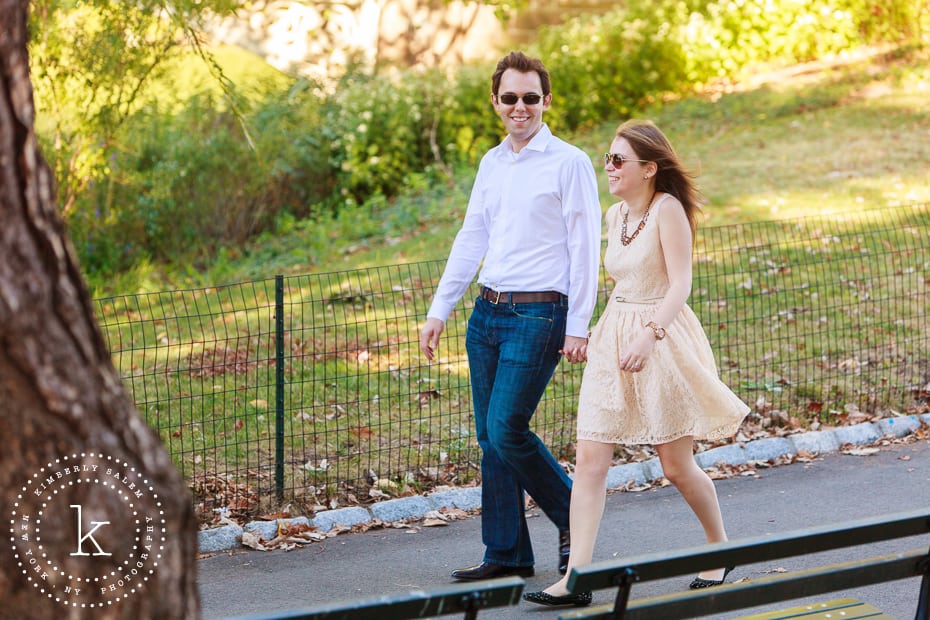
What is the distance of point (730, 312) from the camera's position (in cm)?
977

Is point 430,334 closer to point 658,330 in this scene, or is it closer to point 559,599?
point 658,330

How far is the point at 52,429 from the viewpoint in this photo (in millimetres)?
2441

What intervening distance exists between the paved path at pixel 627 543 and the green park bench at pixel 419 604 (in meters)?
1.93

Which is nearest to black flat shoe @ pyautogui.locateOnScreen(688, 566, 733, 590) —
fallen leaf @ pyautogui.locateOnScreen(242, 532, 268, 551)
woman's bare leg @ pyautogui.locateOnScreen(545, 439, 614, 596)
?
woman's bare leg @ pyautogui.locateOnScreen(545, 439, 614, 596)

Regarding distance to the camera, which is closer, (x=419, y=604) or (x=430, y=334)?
(x=419, y=604)

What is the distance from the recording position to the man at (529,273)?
490 cm

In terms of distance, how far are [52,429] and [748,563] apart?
75.2 inches

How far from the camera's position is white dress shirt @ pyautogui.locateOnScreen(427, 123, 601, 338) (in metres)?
4.88

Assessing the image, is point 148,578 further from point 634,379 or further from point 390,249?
point 390,249

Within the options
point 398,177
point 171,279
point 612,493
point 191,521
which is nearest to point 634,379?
point 612,493

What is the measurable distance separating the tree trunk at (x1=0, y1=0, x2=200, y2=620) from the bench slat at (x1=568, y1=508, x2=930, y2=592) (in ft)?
3.82

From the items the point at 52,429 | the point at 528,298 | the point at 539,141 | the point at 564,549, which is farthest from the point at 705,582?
the point at 52,429

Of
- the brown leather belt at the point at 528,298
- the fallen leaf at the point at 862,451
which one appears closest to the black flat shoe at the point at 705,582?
the brown leather belt at the point at 528,298

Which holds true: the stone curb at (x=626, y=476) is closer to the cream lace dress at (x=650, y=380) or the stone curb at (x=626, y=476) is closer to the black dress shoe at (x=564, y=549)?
the black dress shoe at (x=564, y=549)
